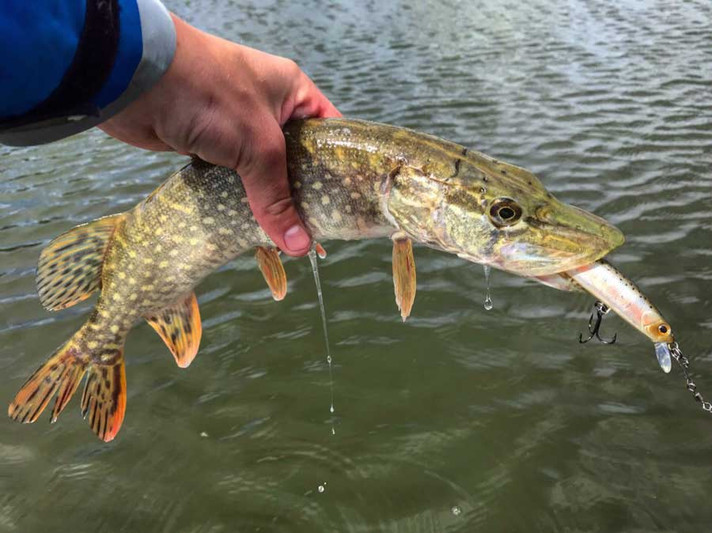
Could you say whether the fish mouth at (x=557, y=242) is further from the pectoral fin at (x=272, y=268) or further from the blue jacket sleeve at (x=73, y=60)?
the blue jacket sleeve at (x=73, y=60)

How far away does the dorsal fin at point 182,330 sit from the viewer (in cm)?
247

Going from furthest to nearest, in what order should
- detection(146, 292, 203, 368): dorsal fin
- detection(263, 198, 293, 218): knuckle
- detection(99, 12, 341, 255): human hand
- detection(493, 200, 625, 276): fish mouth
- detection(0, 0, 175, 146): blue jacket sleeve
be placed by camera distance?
detection(146, 292, 203, 368): dorsal fin
detection(263, 198, 293, 218): knuckle
detection(493, 200, 625, 276): fish mouth
detection(99, 12, 341, 255): human hand
detection(0, 0, 175, 146): blue jacket sleeve

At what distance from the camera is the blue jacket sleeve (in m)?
1.18

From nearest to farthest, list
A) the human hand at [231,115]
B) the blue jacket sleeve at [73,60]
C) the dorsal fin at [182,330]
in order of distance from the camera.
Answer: the blue jacket sleeve at [73,60] < the human hand at [231,115] < the dorsal fin at [182,330]

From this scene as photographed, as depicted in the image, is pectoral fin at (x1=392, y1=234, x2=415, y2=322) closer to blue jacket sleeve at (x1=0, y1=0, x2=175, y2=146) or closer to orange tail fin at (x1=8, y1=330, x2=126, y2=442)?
blue jacket sleeve at (x1=0, y1=0, x2=175, y2=146)

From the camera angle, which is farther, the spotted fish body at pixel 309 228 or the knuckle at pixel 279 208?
the knuckle at pixel 279 208

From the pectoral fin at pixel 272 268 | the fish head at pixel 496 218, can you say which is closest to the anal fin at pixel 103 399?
the pectoral fin at pixel 272 268

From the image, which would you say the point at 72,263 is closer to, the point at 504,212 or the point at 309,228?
the point at 309,228

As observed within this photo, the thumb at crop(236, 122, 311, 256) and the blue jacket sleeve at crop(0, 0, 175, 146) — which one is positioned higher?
the blue jacket sleeve at crop(0, 0, 175, 146)

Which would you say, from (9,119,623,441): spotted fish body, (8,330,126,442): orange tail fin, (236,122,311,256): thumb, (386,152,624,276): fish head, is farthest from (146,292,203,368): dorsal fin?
(386,152,624,276): fish head

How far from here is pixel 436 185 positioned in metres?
1.90

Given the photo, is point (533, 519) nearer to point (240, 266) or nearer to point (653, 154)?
point (240, 266)

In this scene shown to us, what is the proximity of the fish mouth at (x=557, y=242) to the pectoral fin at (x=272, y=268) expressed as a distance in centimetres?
93

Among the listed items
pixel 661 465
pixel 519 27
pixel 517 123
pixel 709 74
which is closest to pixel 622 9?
pixel 519 27
